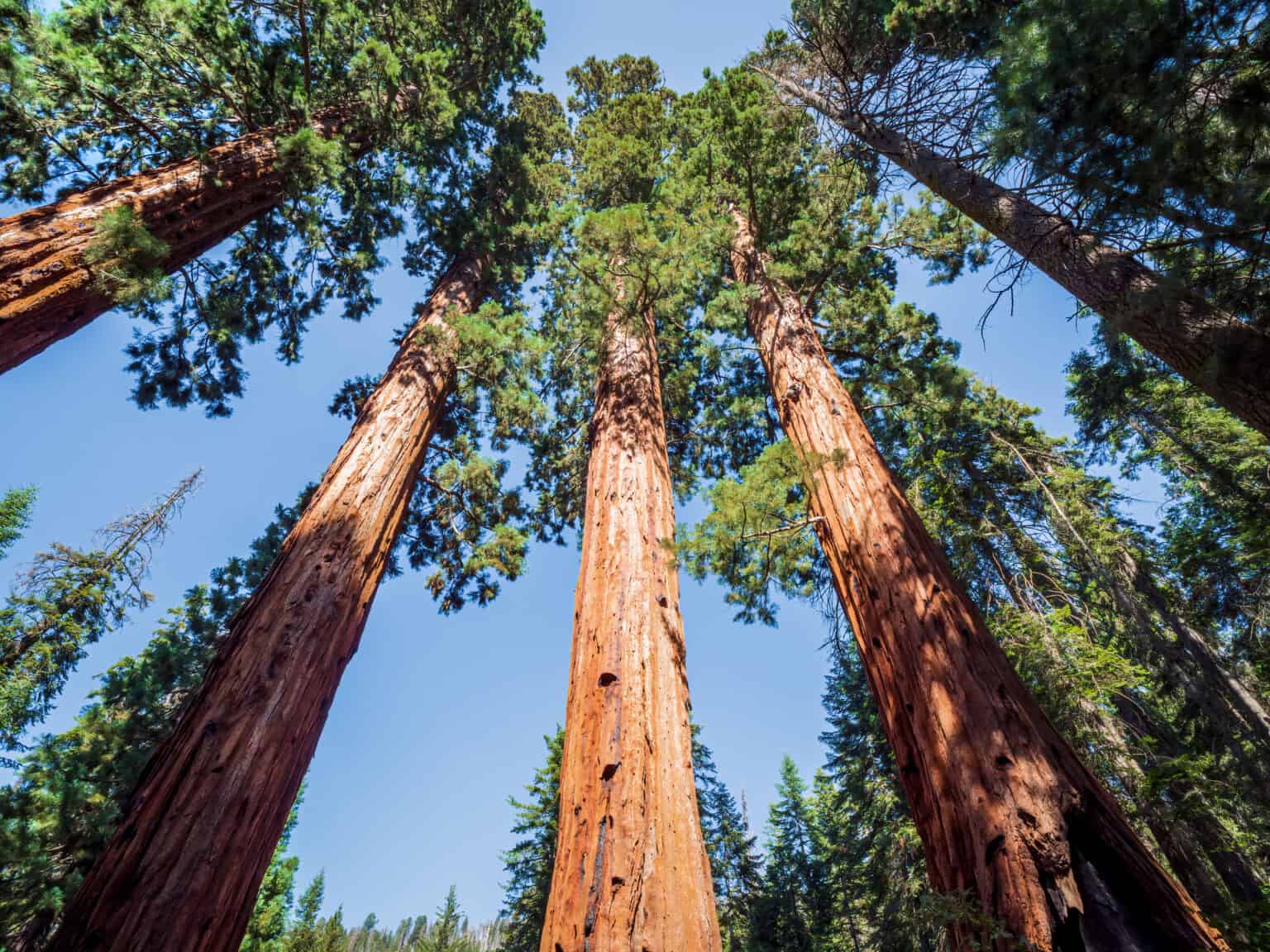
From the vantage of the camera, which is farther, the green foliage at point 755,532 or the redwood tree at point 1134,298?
the green foliage at point 755,532

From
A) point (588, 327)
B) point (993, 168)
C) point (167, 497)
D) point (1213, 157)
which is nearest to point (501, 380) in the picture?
point (588, 327)

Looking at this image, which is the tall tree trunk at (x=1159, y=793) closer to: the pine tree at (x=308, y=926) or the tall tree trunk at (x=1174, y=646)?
the tall tree trunk at (x=1174, y=646)

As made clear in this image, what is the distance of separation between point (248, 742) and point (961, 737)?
3673mm

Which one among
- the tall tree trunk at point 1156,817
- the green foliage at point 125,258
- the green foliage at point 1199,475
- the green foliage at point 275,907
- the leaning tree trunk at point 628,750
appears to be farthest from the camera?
the green foliage at point 275,907

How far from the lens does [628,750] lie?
7.23ft

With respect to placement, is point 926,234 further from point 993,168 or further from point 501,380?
point 501,380

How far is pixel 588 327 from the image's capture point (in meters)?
5.32

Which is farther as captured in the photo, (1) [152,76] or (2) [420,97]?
(2) [420,97]

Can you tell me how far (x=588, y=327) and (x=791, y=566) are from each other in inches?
125

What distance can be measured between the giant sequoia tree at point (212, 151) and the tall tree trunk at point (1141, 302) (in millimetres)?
6314

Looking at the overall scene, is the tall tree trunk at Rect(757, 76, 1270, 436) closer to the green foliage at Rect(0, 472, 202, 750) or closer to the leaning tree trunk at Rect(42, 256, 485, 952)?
the leaning tree trunk at Rect(42, 256, 485, 952)

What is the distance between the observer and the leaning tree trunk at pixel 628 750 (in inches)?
68.0

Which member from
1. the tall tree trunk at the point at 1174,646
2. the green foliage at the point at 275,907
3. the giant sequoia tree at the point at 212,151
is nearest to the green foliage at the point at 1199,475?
the tall tree trunk at the point at 1174,646

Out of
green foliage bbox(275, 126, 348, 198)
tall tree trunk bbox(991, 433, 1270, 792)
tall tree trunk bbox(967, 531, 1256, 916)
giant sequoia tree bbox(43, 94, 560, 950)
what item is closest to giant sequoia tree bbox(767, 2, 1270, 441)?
tall tree trunk bbox(967, 531, 1256, 916)
